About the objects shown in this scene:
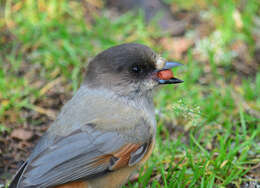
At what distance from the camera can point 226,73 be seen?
736 centimetres

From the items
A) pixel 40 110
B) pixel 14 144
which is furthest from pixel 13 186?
pixel 40 110

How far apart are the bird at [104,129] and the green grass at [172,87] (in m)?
0.39

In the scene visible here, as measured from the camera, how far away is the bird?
4.08 metres

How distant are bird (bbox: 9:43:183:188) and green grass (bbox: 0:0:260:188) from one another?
0.39m

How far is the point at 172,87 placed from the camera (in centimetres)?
661

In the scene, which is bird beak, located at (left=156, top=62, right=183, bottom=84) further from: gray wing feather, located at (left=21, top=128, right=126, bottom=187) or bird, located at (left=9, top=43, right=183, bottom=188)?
gray wing feather, located at (left=21, top=128, right=126, bottom=187)

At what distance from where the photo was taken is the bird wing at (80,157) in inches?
158

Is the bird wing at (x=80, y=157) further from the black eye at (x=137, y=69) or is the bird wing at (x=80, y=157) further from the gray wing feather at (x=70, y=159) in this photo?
the black eye at (x=137, y=69)

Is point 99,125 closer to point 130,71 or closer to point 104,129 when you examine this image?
point 104,129

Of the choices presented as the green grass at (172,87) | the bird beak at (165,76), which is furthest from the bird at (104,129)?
the green grass at (172,87)

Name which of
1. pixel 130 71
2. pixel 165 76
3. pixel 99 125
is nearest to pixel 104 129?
pixel 99 125

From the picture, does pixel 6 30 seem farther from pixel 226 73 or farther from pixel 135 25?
pixel 226 73

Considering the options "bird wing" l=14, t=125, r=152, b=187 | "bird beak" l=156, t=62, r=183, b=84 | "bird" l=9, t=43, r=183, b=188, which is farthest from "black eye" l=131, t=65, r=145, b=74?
"bird wing" l=14, t=125, r=152, b=187

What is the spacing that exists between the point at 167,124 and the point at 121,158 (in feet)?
6.13
